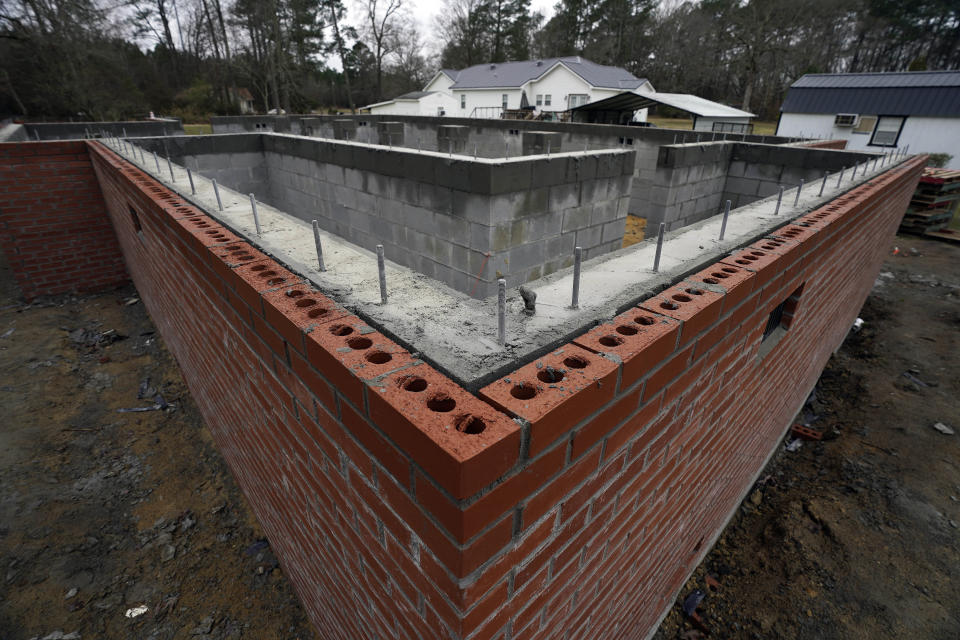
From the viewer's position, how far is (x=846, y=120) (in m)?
24.3

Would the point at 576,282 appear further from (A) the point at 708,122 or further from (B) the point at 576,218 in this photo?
(A) the point at 708,122

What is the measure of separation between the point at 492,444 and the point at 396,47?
5339 cm

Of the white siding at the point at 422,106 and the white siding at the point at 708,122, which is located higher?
the white siding at the point at 422,106

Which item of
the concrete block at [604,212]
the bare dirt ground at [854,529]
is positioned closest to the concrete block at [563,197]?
the concrete block at [604,212]

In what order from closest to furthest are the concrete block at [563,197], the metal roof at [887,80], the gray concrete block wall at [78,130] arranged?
the concrete block at [563,197] → the gray concrete block wall at [78,130] → the metal roof at [887,80]

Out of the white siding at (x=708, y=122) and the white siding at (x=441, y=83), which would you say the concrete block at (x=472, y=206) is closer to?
the white siding at (x=708, y=122)

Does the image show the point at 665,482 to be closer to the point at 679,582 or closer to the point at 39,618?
the point at 679,582

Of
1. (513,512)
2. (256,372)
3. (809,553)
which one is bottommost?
(809,553)

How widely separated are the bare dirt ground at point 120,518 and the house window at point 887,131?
102ft

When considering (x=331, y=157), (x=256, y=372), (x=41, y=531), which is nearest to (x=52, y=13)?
(x=331, y=157)

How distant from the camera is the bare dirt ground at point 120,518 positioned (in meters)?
3.37

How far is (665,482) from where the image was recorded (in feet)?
7.73

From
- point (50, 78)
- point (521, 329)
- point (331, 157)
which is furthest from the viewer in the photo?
point (50, 78)

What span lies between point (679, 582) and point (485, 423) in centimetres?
346
